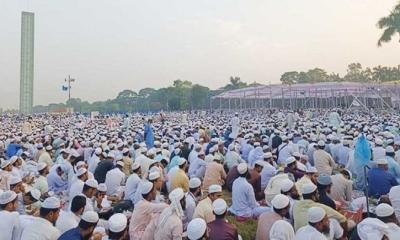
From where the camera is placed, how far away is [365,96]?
28.9 meters

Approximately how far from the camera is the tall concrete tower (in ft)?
218

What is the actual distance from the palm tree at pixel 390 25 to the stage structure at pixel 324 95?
11.4 feet

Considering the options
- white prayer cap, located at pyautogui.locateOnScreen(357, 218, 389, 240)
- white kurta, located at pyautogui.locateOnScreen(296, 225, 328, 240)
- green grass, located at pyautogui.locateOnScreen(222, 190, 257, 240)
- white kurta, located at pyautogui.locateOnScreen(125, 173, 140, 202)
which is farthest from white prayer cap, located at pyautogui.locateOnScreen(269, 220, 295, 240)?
white kurta, located at pyautogui.locateOnScreen(125, 173, 140, 202)

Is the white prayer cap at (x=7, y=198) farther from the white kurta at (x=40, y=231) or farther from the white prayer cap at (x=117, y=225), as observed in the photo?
the white prayer cap at (x=117, y=225)

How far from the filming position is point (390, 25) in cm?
2525

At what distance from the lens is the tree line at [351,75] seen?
5575 centimetres


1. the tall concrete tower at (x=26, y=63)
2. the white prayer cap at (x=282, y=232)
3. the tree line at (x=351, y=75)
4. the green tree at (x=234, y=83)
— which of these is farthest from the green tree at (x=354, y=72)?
the white prayer cap at (x=282, y=232)

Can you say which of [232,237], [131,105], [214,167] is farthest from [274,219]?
[131,105]

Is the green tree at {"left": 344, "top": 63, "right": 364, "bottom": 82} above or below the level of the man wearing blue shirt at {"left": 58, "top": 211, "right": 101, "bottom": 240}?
above

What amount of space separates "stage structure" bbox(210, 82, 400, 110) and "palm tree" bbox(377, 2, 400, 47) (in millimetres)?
3471

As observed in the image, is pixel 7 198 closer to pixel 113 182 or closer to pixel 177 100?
pixel 113 182

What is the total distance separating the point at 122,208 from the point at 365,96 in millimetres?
26798

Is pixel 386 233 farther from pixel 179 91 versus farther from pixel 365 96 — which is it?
pixel 179 91

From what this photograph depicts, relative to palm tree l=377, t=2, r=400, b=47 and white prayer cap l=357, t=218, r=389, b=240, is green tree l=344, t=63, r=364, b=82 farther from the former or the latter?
white prayer cap l=357, t=218, r=389, b=240
